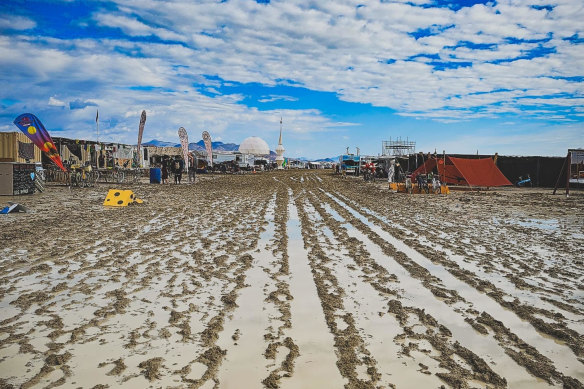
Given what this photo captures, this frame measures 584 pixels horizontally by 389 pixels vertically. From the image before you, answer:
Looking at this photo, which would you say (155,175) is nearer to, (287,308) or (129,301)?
(129,301)

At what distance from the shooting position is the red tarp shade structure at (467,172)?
23062 mm

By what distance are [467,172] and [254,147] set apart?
11655 centimetres

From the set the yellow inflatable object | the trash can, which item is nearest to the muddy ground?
the yellow inflatable object

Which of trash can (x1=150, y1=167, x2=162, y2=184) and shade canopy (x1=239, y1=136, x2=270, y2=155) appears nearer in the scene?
trash can (x1=150, y1=167, x2=162, y2=184)

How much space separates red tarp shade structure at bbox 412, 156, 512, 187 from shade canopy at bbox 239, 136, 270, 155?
368 feet

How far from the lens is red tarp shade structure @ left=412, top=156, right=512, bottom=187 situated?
23062mm

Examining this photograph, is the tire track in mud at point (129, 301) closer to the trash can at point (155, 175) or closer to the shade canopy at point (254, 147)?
the trash can at point (155, 175)

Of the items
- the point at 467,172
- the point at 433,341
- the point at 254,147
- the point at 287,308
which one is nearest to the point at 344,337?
the point at 433,341

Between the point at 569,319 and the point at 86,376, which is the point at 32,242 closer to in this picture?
the point at 86,376

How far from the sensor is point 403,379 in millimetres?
2936

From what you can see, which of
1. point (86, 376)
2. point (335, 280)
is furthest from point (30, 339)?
point (335, 280)

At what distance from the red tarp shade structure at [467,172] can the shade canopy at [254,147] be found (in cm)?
11213

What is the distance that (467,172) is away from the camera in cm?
2317

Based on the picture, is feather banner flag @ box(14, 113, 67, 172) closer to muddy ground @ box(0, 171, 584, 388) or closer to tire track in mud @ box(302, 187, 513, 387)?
muddy ground @ box(0, 171, 584, 388)
